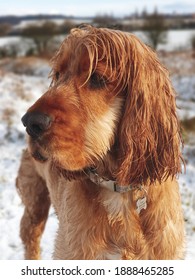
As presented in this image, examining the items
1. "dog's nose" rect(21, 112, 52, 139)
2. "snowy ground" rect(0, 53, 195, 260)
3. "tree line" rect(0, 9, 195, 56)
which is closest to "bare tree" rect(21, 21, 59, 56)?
"tree line" rect(0, 9, 195, 56)

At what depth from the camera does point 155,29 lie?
12.3 m

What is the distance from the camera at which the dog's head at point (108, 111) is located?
2.40 m

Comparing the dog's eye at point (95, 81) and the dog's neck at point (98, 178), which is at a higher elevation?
the dog's eye at point (95, 81)

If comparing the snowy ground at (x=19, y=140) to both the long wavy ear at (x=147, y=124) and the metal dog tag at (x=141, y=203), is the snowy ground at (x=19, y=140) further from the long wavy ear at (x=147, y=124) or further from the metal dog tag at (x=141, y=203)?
the metal dog tag at (x=141, y=203)

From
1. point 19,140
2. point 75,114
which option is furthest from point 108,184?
point 19,140

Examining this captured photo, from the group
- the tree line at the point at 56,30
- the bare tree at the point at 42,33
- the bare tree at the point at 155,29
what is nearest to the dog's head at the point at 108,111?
the tree line at the point at 56,30

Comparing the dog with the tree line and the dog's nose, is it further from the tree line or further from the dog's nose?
the tree line

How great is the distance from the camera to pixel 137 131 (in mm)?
2629

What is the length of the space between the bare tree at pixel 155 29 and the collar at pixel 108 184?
896 cm

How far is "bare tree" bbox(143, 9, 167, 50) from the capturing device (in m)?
11.6

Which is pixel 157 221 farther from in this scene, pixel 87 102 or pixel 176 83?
pixel 176 83

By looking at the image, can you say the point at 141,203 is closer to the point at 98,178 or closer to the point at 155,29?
the point at 98,178

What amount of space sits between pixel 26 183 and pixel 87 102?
2106 mm

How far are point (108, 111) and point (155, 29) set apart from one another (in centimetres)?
1032
